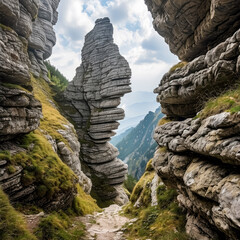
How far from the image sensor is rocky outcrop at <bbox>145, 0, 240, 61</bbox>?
14945 mm

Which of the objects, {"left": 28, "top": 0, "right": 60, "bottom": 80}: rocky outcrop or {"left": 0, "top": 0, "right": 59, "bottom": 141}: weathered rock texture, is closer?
{"left": 0, "top": 0, "right": 59, "bottom": 141}: weathered rock texture

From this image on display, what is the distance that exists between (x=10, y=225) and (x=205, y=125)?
11.2 m

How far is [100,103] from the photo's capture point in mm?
59375

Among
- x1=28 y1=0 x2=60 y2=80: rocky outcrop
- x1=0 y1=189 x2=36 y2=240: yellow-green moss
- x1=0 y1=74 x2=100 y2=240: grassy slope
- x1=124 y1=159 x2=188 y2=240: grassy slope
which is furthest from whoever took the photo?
x1=28 y1=0 x2=60 y2=80: rocky outcrop

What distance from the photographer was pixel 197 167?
9.42 meters

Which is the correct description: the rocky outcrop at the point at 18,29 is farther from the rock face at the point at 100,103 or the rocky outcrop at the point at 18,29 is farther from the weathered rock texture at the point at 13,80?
the rock face at the point at 100,103

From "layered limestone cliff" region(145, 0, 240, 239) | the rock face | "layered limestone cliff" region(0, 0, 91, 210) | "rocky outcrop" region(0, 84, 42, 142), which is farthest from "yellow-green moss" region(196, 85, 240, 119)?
the rock face

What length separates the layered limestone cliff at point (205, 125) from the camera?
7.29m

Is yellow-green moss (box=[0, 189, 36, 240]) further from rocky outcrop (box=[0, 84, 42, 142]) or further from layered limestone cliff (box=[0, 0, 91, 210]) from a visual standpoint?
rocky outcrop (box=[0, 84, 42, 142])

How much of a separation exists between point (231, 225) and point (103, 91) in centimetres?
5510

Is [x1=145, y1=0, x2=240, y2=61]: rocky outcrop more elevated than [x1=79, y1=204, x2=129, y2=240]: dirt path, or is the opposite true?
[x1=145, y1=0, x2=240, y2=61]: rocky outcrop

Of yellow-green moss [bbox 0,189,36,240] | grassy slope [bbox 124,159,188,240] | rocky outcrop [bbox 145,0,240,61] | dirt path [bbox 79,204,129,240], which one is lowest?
dirt path [bbox 79,204,129,240]

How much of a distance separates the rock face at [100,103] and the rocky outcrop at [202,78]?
38776mm

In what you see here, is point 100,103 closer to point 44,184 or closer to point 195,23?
point 195,23
